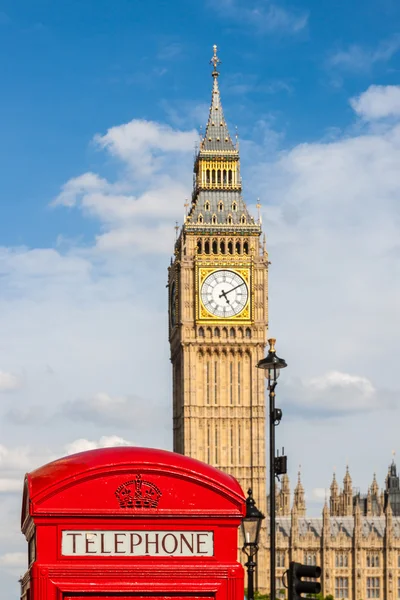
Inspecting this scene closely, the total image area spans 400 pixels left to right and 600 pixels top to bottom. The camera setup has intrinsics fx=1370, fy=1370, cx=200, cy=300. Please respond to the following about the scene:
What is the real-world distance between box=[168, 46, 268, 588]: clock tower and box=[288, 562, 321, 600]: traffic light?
6191cm

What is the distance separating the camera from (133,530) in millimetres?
9094

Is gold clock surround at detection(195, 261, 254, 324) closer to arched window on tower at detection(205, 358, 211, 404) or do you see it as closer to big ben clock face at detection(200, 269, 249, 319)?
big ben clock face at detection(200, 269, 249, 319)

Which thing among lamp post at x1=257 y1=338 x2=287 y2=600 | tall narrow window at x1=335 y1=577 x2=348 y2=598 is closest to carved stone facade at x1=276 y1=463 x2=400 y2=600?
tall narrow window at x1=335 y1=577 x2=348 y2=598

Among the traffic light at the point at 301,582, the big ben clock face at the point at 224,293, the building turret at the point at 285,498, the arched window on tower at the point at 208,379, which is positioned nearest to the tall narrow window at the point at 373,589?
the building turret at the point at 285,498

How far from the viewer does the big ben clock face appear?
2886 inches

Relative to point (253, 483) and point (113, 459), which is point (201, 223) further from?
point (113, 459)

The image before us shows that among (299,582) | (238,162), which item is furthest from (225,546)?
(238,162)

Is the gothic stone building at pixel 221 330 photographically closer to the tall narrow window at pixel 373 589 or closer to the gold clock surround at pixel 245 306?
the gold clock surround at pixel 245 306

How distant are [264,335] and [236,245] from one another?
17.1ft

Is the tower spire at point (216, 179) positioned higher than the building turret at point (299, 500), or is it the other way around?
the tower spire at point (216, 179)

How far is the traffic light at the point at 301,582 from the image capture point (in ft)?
35.8

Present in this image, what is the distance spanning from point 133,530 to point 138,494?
0.80 feet

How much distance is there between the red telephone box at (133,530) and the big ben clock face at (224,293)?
63927 millimetres

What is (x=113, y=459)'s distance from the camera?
9.27m
